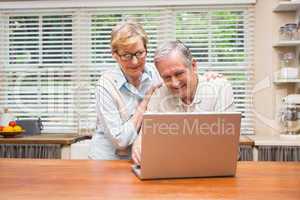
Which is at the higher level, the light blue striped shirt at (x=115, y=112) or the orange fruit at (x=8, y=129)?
the light blue striped shirt at (x=115, y=112)

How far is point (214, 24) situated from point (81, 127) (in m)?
1.70

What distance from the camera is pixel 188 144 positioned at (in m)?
1.47

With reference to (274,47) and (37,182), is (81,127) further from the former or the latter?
(37,182)

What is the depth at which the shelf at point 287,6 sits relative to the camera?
12.0 feet

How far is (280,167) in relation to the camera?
5.86 ft

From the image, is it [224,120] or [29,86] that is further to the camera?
[29,86]

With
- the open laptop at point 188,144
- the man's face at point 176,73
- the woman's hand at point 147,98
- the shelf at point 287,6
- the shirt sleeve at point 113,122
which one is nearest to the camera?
the open laptop at point 188,144

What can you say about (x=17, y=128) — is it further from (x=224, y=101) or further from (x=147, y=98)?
(x=224, y=101)

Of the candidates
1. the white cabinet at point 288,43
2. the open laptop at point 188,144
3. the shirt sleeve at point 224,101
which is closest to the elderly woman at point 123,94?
the shirt sleeve at point 224,101

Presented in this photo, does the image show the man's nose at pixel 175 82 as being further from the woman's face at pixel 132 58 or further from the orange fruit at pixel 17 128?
the orange fruit at pixel 17 128

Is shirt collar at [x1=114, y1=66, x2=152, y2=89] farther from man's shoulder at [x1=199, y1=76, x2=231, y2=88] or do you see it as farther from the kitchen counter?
the kitchen counter

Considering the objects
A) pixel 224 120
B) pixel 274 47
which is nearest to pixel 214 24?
pixel 274 47

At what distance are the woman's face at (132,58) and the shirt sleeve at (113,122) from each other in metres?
0.17


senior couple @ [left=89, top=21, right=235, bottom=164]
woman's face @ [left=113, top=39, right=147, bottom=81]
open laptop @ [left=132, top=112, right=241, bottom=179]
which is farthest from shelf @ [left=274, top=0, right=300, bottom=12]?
open laptop @ [left=132, top=112, right=241, bottom=179]
